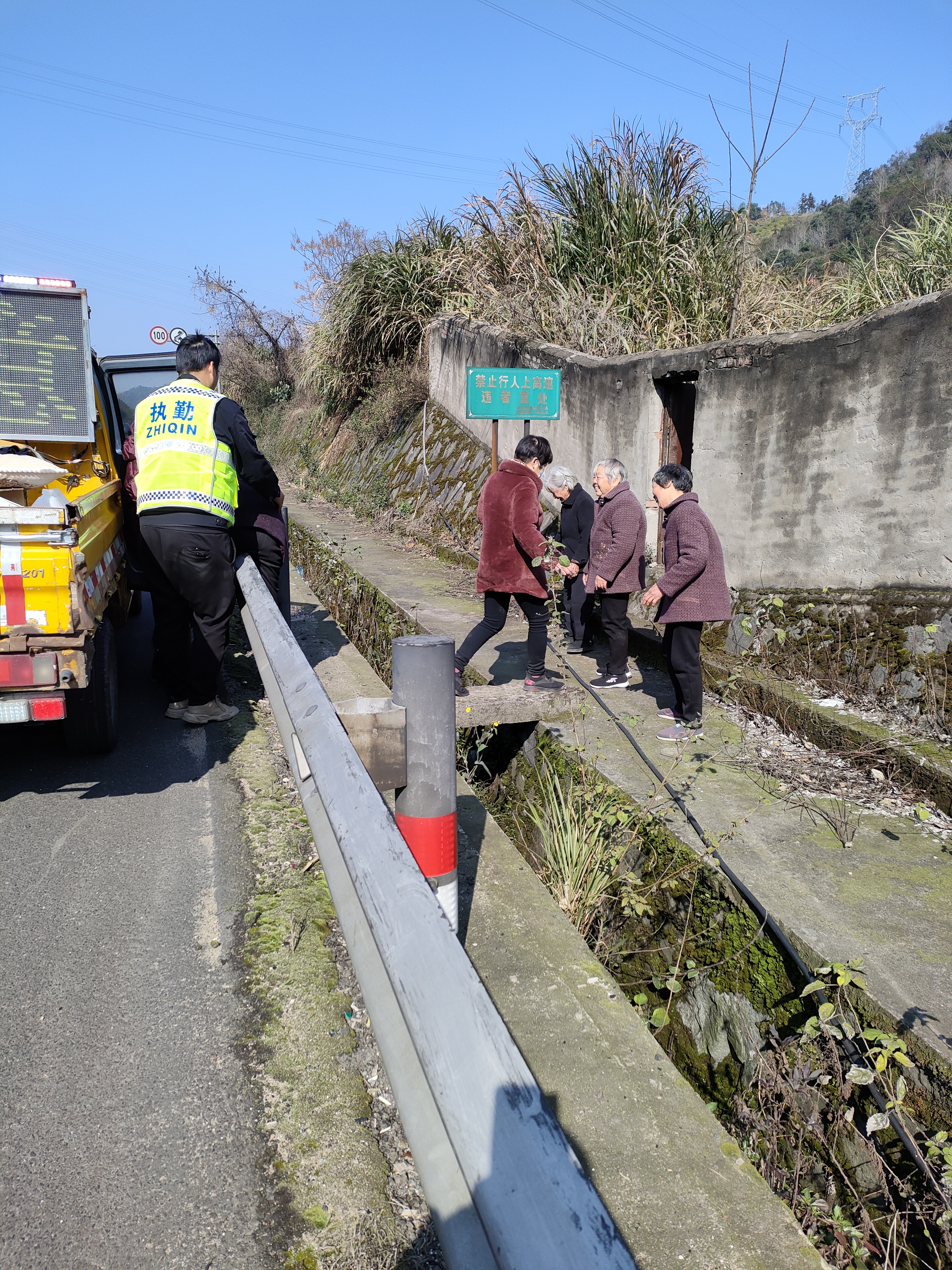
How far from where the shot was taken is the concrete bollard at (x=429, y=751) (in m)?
2.14

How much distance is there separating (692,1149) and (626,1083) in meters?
0.23

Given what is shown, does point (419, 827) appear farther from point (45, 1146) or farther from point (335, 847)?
point (45, 1146)

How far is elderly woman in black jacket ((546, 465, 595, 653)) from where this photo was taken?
723 centimetres

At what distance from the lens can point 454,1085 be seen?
94 cm

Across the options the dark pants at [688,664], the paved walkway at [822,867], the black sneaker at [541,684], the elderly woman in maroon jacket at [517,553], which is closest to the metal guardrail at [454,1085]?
the paved walkway at [822,867]

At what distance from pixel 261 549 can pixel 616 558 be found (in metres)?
2.39

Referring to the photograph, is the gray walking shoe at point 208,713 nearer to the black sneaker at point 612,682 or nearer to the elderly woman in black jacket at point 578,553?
the black sneaker at point 612,682

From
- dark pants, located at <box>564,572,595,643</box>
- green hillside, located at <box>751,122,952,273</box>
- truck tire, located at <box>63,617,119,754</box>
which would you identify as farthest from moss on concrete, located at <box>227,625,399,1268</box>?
green hillside, located at <box>751,122,952,273</box>

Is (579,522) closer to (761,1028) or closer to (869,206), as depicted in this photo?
(761,1028)

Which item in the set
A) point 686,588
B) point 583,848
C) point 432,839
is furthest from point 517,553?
point 432,839

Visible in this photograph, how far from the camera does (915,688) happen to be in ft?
16.2

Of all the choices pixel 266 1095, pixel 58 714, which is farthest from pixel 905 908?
pixel 58 714

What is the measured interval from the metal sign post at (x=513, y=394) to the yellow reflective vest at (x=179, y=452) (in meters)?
3.78

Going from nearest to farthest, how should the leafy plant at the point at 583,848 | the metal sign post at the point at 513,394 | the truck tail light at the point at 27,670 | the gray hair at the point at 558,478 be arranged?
the leafy plant at the point at 583,848
the truck tail light at the point at 27,670
the gray hair at the point at 558,478
the metal sign post at the point at 513,394
